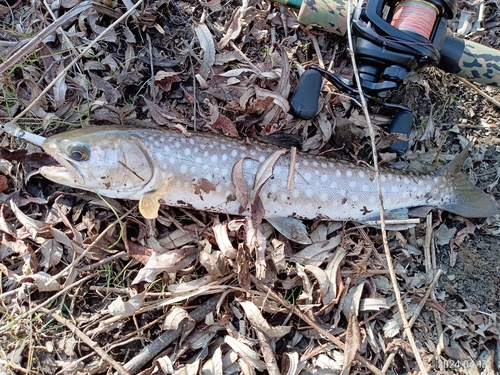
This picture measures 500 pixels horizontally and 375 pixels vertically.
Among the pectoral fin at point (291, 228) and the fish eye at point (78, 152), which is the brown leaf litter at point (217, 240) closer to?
the pectoral fin at point (291, 228)

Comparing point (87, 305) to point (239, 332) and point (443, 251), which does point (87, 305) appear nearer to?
point (239, 332)

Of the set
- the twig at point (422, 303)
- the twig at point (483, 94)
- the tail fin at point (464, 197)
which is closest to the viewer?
the twig at point (422, 303)

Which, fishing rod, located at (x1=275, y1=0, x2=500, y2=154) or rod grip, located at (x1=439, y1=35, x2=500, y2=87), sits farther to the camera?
rod grip, located at (x1=439, y1=35, x2=500, y2=87)

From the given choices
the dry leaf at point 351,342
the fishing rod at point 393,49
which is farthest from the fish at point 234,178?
the dry leaf at point 351,342

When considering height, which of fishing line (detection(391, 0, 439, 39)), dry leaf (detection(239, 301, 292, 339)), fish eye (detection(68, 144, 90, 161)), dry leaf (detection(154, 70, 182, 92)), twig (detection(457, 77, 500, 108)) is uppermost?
fishing line (detection(391, 0, 439, 39))

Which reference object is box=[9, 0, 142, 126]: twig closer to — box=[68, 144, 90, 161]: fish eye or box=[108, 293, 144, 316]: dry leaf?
box=[68, 144, 90, 161]: fish eye

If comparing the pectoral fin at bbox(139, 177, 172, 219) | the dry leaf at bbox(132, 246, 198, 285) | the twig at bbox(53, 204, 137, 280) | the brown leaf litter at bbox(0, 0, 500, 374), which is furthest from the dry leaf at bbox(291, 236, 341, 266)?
the twig at bbox(53, 204, 137, 280)

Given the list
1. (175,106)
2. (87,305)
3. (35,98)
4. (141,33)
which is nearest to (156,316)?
(87,305)

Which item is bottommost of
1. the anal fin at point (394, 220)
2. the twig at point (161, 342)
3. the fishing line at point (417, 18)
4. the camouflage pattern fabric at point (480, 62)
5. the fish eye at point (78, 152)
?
the twig at point (161, 342)
